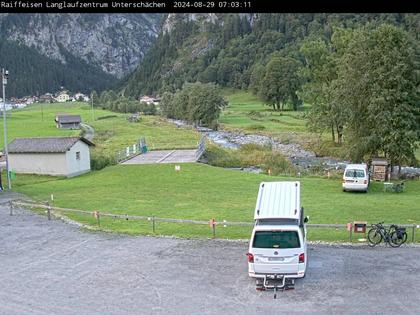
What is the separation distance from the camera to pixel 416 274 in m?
17.7

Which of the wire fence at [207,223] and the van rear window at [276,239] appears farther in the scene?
the wire fence at [207,223]

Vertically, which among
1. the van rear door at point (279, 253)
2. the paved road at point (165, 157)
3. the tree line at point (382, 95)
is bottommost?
the paved road at point (165, 157)

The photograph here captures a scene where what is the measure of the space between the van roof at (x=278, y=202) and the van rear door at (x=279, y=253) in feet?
2.60

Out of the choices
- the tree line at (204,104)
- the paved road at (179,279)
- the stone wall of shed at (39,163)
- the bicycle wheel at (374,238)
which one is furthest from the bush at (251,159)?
the tree line at (204,104)

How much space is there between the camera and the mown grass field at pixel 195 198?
2608 cm

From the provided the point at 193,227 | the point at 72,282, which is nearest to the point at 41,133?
the point at 193,227

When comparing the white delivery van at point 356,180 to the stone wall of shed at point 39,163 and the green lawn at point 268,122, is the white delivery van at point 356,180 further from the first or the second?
the green lawn at point 268,122

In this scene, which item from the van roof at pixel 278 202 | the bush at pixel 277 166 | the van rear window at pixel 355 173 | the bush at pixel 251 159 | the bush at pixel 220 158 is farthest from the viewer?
the bush at pixel 220 158

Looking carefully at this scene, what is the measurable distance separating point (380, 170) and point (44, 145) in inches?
1199

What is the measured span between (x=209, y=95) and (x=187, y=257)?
84.6 metres

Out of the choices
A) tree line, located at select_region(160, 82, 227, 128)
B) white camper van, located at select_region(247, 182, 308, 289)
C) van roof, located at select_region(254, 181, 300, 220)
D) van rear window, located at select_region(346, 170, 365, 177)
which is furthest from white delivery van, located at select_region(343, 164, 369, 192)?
tree line, located at select_region(160, 82, 227, 128)

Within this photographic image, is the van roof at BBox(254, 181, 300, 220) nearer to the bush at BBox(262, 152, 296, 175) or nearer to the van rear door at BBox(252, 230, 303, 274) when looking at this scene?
the van rear door at BBox(252, 230, 303, 274)

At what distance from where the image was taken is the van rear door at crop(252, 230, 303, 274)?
16844 mm

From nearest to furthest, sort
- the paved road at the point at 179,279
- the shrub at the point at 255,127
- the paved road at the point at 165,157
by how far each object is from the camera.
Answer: the paved road at the point at 179,279
the paved road at the point at 165,157
the shrub at the point at 255,127
